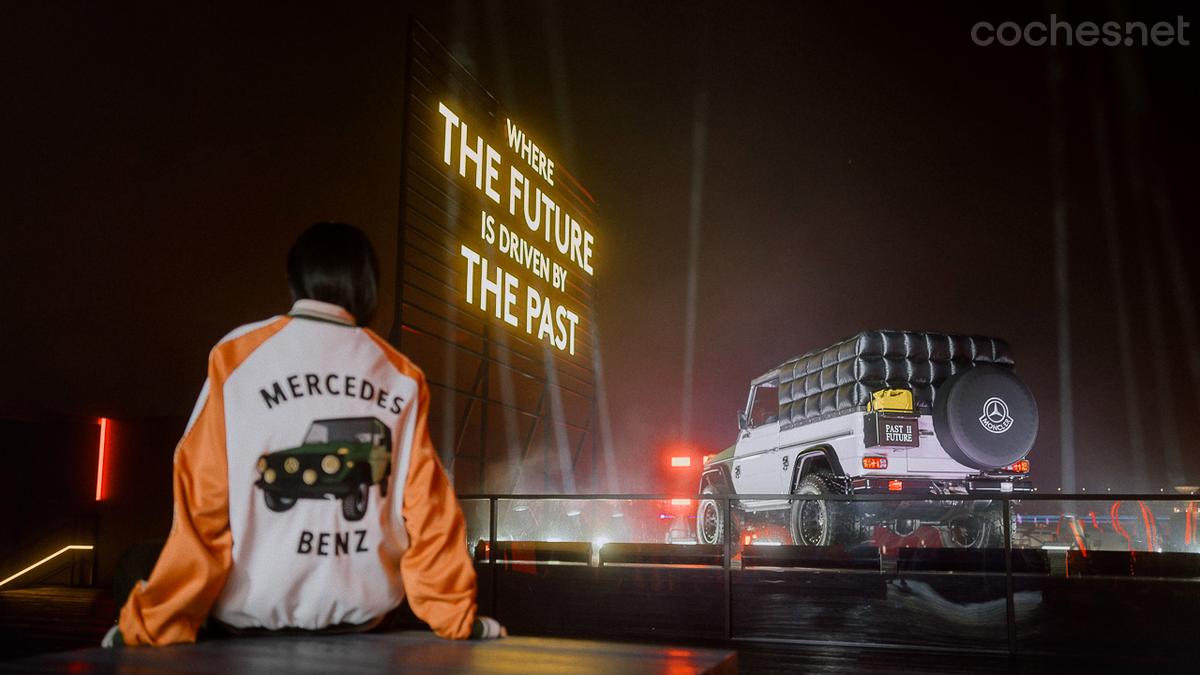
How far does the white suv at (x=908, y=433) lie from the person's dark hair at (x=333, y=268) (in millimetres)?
7717

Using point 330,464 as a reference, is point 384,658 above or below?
below

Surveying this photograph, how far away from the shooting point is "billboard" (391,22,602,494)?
38.3 ft

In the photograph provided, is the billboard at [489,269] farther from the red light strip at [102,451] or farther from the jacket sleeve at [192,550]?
the jacket sleeve at [192,550]

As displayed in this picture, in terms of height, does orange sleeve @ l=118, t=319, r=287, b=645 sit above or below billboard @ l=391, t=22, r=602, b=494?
below

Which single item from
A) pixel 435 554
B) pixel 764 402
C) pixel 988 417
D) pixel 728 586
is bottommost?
pixel 728 586

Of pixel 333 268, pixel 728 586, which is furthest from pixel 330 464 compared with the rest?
pixel 728 586

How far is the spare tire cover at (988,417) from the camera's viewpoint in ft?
30.7

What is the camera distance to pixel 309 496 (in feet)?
6.28

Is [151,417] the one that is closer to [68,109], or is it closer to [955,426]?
[68,109]

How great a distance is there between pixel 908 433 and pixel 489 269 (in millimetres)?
6135

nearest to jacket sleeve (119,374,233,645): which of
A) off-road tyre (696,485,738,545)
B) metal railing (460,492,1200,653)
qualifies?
metal railing (460,492,1200,653)

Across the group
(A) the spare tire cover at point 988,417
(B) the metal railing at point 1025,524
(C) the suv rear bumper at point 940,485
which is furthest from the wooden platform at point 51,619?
(A) the spare tire cover at point 988,417

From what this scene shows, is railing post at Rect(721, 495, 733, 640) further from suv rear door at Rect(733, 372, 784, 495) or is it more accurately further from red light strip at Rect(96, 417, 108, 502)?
red light strip at Rect(96, 417, 108, 502)

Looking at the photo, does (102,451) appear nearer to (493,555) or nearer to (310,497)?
(493,555)
